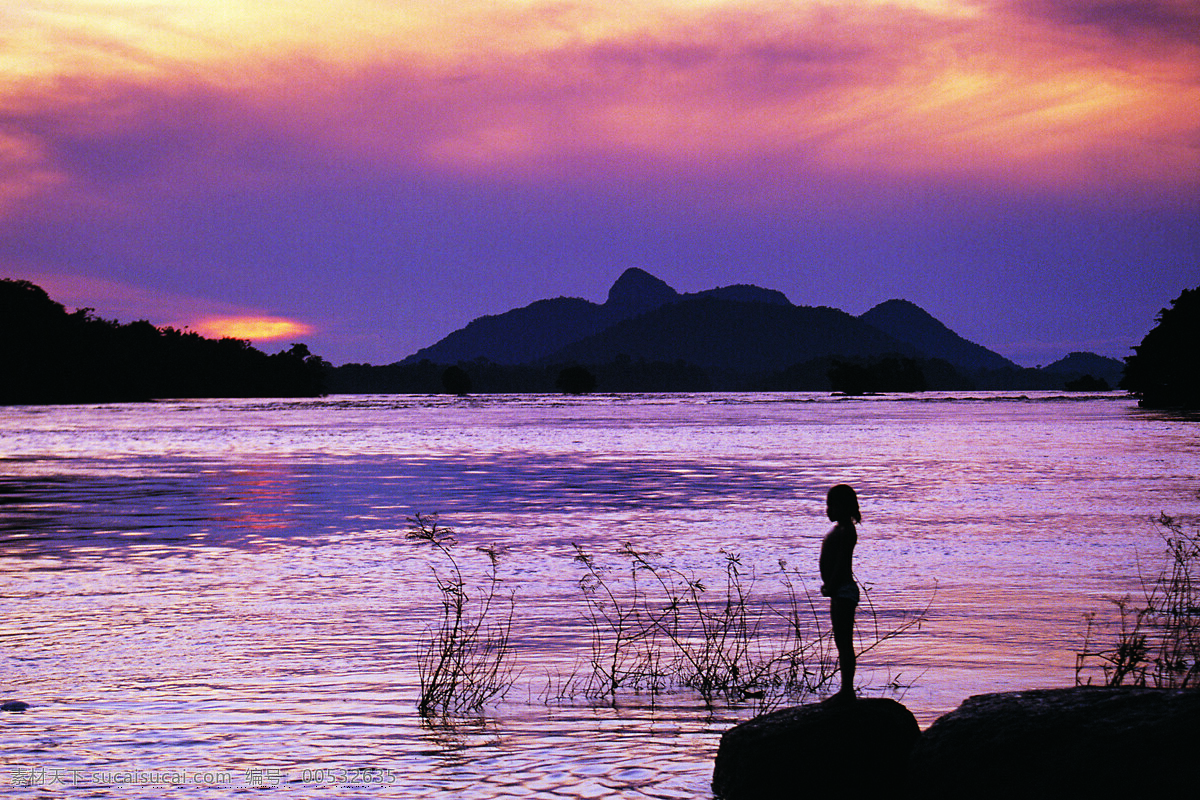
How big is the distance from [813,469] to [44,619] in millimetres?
29042

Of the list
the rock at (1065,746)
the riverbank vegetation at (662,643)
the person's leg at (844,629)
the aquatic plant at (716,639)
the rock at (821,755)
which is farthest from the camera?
the aquatic plant at (716,639)

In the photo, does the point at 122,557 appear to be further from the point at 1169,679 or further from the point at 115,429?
the point at 115,429

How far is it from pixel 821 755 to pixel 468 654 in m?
5.36

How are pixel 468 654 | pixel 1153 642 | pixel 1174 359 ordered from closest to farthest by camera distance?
pixel 468 654, pixel 1153 642, pixel 1174 359

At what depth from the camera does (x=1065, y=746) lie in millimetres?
6430

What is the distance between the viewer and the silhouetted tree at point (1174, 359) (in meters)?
102

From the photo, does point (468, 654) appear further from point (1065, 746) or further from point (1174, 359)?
point (1174, 359)

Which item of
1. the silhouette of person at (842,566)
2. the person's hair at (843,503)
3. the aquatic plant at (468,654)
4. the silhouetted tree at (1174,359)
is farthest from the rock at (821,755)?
the silhouetted tree at (1174,359)

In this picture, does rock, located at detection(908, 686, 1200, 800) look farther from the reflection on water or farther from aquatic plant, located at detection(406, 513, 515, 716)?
aquatic plant, located at detection(406, 513, 515, 716)

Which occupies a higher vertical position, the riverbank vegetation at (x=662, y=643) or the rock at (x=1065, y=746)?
the rock at (x=1065, y=746)

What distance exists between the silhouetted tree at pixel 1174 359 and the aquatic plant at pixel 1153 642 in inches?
3758

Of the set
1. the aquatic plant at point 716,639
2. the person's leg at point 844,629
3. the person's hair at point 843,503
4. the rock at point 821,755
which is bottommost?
the aquatic plant at point 716,639

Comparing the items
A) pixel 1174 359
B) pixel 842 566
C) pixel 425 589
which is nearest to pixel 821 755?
pixel 842 566

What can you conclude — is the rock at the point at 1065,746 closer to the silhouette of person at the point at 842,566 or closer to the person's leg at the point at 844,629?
the person's leg at the point at 844,629
